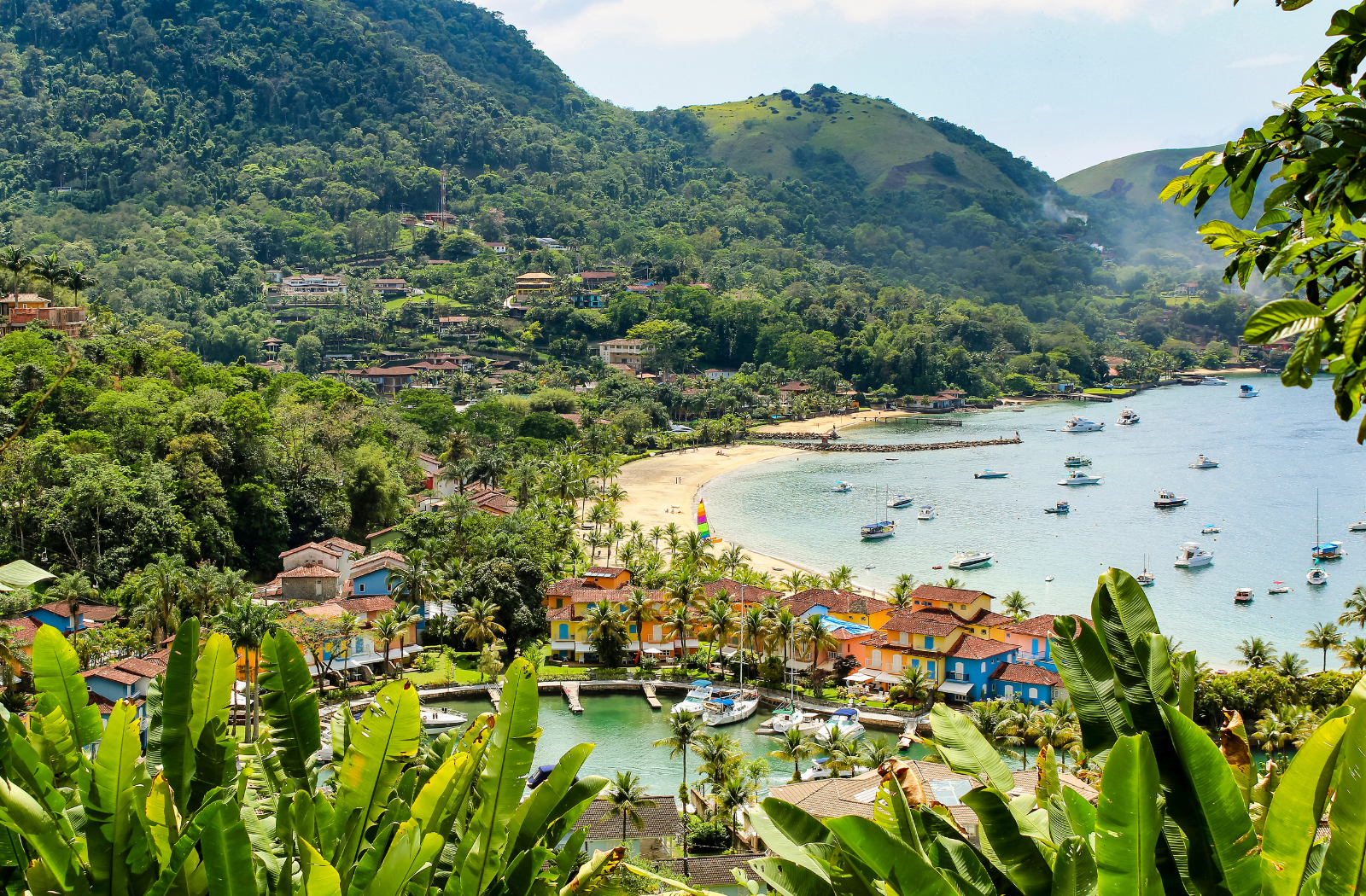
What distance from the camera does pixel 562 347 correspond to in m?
86.0

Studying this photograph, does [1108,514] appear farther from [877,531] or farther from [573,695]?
[573,695]

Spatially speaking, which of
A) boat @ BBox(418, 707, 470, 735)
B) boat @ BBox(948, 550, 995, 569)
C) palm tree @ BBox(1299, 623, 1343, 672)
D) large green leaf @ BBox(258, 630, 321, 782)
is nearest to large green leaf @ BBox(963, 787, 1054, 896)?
large green leaf @ BBox(258, 630, 321, 782)

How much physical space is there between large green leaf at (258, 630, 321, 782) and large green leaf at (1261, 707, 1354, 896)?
312cm

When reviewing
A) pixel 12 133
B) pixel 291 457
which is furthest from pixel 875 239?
pixel 291 457

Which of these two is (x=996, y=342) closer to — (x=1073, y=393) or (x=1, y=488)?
(x=1073, y=393)

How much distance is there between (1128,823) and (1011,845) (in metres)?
0.62

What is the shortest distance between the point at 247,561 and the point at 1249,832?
33.7 metres

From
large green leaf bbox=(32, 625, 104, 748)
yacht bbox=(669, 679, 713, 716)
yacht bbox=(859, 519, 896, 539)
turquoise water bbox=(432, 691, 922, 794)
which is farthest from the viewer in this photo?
yacht bbox=(859, 519, 896, 539)

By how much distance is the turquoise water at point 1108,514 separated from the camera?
33938 millimetres

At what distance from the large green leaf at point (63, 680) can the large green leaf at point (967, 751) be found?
2.87m

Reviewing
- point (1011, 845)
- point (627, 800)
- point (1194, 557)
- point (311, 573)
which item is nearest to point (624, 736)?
point (627, 800)

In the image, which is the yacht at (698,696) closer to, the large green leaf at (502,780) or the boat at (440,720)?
the boat at (440,720)

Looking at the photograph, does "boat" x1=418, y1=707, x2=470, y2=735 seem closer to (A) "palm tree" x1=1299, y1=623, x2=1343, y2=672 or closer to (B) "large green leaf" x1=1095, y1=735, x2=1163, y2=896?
(A) "palm tree" x1=1299, y1=623, x2=1343, y2=672

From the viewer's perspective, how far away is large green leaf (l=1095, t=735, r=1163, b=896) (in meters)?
2.21
